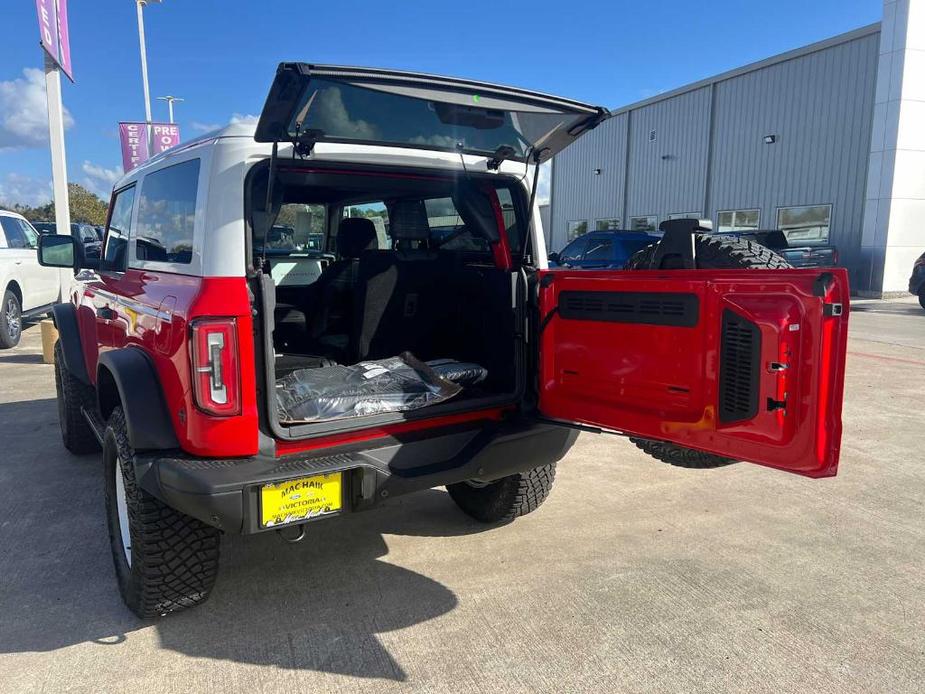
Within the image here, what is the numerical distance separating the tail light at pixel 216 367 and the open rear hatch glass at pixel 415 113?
69 centimetres

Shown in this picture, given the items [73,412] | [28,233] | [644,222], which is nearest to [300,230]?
[73,412]

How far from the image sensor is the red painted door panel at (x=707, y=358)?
6.98 ft

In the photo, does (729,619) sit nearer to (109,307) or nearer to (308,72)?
(308,72)

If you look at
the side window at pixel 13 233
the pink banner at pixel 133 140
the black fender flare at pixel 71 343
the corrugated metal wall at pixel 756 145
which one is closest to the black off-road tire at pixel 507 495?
the black fender flare at pixel 71 343

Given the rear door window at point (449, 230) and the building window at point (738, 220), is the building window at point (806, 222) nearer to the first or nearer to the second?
the building window at point (738, 220)

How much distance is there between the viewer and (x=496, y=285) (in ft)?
11.1

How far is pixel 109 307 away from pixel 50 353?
5.84 m

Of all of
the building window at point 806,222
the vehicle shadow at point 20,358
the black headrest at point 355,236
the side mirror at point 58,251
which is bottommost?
the vehicle shadow at point 20,358

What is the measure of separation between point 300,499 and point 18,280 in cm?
902

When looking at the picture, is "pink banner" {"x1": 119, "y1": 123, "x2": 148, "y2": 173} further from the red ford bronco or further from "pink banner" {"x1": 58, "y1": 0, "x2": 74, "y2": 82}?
the red ford bronco

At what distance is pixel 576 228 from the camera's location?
28.4 metres

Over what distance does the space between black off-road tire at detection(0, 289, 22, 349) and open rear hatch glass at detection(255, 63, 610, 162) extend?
8.49 meters

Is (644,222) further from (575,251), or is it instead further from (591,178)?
(575,251)

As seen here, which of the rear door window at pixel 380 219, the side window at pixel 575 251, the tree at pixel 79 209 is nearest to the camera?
the rear door window at pixel 380 219
